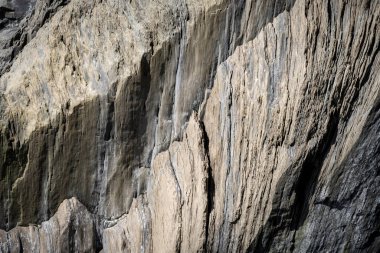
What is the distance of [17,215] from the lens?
5.90 m

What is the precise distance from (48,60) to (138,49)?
3.78 ft

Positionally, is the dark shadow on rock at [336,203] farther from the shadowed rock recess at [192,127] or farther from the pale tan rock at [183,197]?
the pale tan rock at [183,197]

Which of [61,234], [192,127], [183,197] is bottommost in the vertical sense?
[61,234]

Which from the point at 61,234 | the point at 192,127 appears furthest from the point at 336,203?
the point at 61,234

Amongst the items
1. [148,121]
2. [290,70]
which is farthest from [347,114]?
[148,121]

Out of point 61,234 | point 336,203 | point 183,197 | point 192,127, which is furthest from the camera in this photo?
point 61,234

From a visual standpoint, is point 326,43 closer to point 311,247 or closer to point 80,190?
point 311,247

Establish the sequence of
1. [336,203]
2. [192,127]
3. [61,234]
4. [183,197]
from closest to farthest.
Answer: [336,203] → [183,197] → [192,127] → [61,234]

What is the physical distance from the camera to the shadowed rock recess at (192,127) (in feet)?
15.9

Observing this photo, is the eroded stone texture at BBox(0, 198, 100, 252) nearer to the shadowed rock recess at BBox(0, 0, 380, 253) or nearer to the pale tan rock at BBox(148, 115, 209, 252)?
the shadowed rock recess at BBox(0, 0, 380, 253)

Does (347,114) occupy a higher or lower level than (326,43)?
lower

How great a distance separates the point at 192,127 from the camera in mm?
5434

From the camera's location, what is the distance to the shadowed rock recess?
4.85m

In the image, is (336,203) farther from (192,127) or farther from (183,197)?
(192,127)
